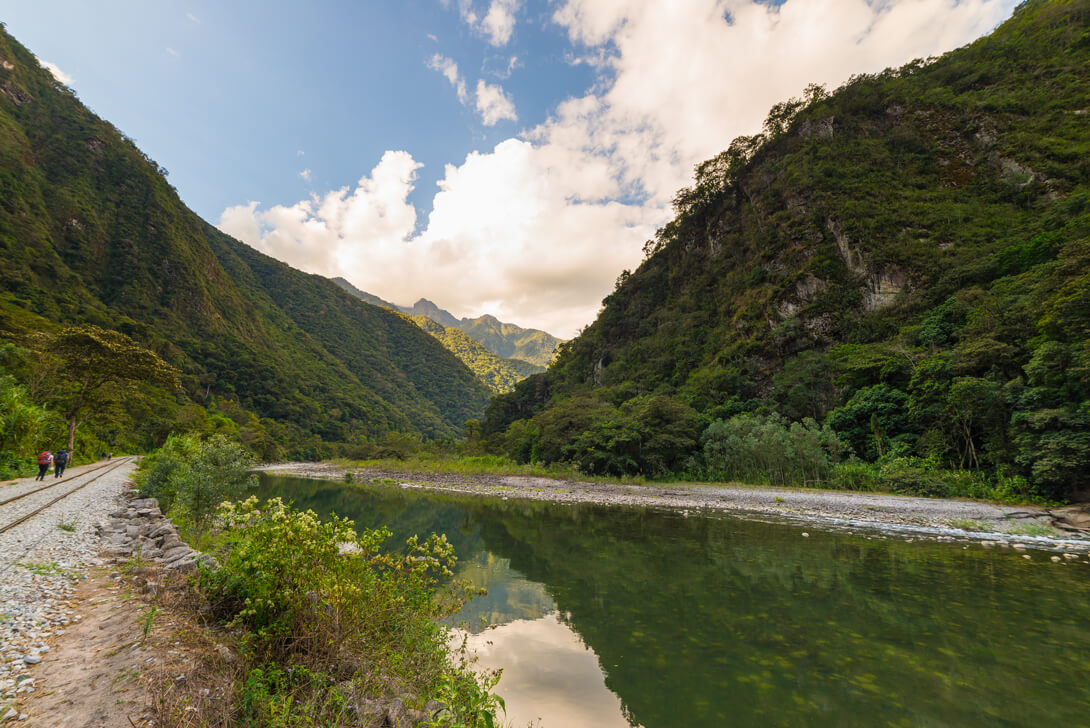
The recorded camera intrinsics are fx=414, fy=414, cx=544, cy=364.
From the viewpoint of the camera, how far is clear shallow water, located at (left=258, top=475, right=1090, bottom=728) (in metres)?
5.37

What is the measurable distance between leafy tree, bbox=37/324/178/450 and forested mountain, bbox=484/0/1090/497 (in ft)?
116

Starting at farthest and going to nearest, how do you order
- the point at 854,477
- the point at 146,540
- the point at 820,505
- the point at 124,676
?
the point at 854,477
the point at 820,505
the point at 146,540
the point at 124,676

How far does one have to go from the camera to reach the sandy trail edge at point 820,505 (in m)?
15.7

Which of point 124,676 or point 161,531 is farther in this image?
point 161,531

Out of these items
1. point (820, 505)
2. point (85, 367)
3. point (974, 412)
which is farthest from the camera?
point (85, 367)

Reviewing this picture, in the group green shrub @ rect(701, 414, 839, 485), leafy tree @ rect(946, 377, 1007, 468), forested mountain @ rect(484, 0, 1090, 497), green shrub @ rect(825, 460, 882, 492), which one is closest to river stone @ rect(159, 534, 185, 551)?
forested mountain @ rect(484, 0, 1090, 497)

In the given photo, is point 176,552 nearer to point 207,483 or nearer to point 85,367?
point 207,483

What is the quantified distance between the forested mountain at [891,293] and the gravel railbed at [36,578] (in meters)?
28.3

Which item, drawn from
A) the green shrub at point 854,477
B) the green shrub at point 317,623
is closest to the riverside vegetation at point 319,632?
the green shrub at point 317,623

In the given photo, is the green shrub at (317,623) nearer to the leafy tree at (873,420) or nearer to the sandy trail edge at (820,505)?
the sandy trail edge at (820,505)

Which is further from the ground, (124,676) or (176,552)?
(124,676)

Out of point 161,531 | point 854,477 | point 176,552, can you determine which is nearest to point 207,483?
point 161,531

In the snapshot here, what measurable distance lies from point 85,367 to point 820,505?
155ft

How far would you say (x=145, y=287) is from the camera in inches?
3413
